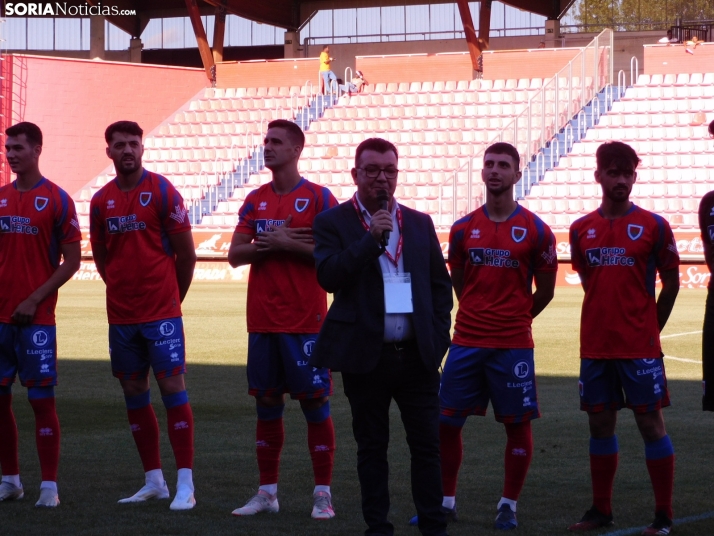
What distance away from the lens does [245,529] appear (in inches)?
199

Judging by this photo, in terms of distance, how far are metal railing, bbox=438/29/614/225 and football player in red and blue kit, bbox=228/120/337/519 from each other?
19645 mm

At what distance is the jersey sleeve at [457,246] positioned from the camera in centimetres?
545

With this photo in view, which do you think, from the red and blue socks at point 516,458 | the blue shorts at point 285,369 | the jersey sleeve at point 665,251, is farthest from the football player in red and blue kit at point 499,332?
the blue shorts at point 285,369

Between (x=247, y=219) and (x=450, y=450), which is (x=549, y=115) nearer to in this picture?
(x=247, y=219)

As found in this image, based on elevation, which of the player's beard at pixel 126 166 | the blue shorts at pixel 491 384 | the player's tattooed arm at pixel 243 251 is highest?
the player's beard at pixel 126 166

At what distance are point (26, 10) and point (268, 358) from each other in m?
40.5

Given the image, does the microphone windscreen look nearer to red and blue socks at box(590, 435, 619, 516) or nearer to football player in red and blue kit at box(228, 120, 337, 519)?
football player in red and blue kit at box(228, 120, 337, 519)

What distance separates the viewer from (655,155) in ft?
89.2

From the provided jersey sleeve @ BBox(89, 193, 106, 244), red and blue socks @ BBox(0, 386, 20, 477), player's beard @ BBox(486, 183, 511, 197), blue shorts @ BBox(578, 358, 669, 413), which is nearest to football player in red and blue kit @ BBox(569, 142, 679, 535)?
blue shorts @ BBox(578, 358, 669, 413)

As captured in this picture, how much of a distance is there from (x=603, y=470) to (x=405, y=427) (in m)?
1.21

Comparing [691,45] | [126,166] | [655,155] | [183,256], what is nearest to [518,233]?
[183,256]

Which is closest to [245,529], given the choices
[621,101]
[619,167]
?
[619,167]

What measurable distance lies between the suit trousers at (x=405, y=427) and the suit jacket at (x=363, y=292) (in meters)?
0.09

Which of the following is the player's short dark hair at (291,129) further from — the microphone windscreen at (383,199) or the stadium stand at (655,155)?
the stadium stand at (655,155)
